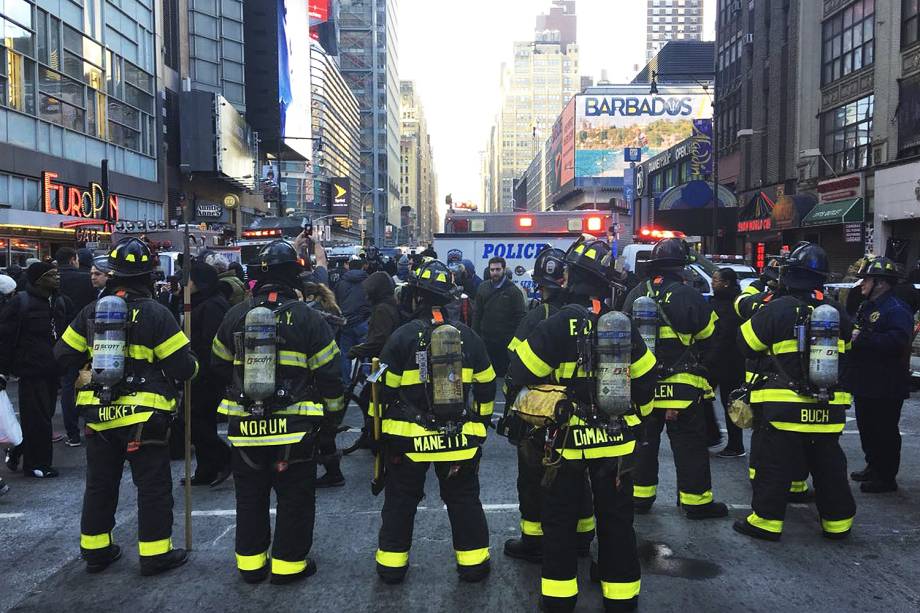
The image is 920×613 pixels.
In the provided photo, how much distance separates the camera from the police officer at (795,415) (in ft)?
16.0

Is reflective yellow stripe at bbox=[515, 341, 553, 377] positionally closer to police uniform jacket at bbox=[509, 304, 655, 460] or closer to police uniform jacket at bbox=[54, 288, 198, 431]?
police uniform jacket at bbox=[509, 304, 655, 460]

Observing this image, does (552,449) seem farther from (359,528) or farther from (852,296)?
(852,296)

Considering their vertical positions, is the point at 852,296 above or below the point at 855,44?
below

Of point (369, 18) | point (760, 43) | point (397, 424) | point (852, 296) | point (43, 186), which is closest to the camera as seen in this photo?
point (397, 424)

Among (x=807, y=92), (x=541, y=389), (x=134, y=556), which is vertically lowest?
(x=134, y=556)

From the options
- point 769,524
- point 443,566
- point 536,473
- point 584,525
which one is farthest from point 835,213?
point 443,566

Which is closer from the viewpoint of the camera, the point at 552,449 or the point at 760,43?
the point at 552,449

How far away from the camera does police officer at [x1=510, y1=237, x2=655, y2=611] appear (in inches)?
156

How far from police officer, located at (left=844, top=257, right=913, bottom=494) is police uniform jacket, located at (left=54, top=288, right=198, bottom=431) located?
16.5 feet

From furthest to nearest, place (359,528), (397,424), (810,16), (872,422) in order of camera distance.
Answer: (810,16), (872,422), (359,528), (397,424)

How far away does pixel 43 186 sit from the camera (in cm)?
2406

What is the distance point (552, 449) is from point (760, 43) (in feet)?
117

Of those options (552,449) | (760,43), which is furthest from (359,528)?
(760,43)

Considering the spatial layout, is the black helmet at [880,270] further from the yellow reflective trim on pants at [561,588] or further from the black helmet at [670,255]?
the yellow reflective trim on pants at [561,588]
